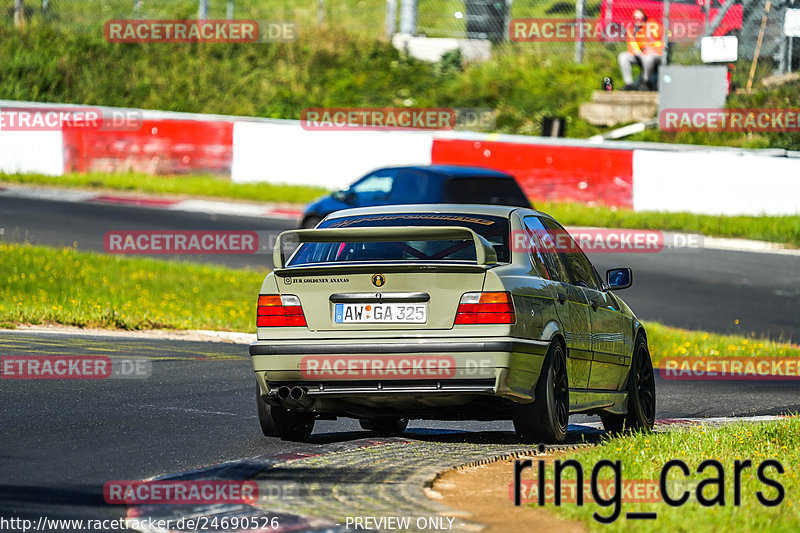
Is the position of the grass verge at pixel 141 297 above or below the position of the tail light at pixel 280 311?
below

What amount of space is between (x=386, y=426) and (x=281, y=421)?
115 centimetres

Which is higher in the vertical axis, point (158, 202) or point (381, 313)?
point (381, 313)

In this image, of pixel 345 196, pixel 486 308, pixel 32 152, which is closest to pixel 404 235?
pixel 486 308

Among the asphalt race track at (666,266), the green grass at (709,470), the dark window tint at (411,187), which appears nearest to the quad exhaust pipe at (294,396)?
the green grass at (709,470)

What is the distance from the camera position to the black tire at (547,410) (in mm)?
8266

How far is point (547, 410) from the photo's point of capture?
828 centimetres

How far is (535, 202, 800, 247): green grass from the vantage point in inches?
910

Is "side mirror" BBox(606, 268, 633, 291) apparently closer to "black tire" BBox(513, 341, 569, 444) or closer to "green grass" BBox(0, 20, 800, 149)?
"black tire" BBox(513, 341, 569, 444)

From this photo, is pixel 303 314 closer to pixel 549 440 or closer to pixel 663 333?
pixel 549 440

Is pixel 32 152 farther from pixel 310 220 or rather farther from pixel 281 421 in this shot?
pixel 281 421

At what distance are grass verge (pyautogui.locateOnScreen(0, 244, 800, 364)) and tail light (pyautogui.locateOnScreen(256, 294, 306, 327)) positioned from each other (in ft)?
23.1

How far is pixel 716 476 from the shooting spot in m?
6.86

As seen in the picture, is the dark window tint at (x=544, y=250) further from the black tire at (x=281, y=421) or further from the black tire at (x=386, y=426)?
the black tire at (x=281, y=421)

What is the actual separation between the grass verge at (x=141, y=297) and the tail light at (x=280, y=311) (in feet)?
23.1
